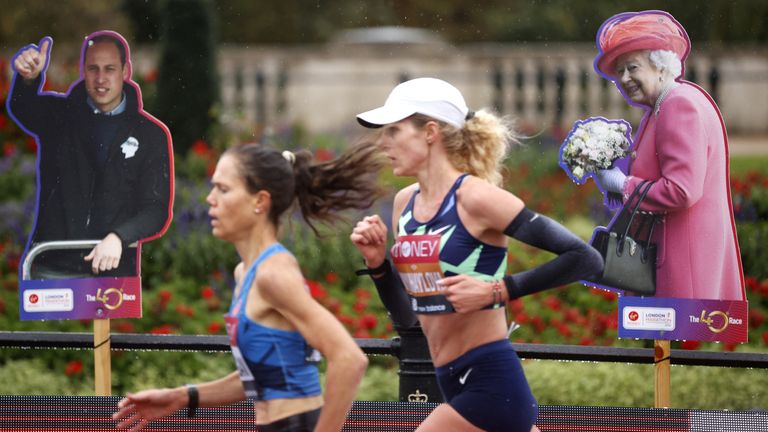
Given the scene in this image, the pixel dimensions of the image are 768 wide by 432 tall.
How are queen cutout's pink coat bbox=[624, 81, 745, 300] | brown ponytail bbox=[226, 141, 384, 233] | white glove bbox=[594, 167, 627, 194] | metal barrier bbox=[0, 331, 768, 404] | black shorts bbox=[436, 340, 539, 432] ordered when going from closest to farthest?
1. brown ponytail bbox=[226, 141, 384, 233]
2. black shorts bbox=[436, 340, 539, 432]
3. queen cutout's pink coat bbox=[624, 81, 745, 300]
4. white glove bbox=[594, 167, 627, 194]
5. metal barrier bbox=[0, 331, 768, 404]

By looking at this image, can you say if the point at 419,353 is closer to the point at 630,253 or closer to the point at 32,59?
the point at 630,253

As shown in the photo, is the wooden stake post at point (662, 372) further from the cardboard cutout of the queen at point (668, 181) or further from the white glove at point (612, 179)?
the white glove at point (612, 179)

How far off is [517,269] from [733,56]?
11719mm

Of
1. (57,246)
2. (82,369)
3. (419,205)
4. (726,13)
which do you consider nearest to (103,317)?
(57,246)

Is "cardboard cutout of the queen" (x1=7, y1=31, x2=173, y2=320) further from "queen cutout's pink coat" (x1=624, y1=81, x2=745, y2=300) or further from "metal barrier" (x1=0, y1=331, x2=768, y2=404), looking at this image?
"queen cutout's pink coat" (x1=624, y1=81, x2=745, y2=300)

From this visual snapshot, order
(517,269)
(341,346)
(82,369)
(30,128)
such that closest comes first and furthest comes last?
1. (341,346)
2. (30,128)
3. (82,369)
4. (517,269)

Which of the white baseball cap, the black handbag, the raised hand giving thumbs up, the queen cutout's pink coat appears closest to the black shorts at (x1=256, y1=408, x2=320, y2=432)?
the white baseball cap

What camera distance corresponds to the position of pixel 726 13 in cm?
2542

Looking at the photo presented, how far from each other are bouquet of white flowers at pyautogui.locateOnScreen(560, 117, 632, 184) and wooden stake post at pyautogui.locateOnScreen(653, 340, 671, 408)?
91 centimetres

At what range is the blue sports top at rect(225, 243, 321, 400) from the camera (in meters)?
3.76

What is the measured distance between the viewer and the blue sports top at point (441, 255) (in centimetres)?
435

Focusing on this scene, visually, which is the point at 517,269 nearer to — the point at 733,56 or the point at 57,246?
the point at 57,246

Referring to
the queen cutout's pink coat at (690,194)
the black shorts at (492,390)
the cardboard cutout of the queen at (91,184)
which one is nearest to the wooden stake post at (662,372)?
the queen cutout's pink coat at (690,194)

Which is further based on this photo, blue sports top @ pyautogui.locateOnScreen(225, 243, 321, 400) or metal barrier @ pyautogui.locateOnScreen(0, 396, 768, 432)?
metal barrier @ pyautogui.locateOnScreen(0, 396, 768, 432)
